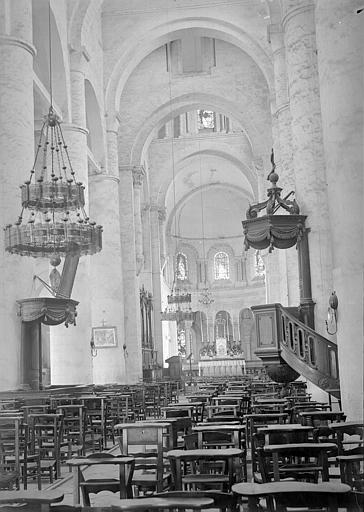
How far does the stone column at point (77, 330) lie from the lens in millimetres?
20906

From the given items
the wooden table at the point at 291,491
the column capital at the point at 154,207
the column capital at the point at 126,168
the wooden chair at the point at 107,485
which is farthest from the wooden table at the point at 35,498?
the column capital at the point at 154,207

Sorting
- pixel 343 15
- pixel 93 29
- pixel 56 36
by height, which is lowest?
pixel 343 15

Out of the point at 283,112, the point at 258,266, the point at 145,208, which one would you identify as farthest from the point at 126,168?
the point at 258,266

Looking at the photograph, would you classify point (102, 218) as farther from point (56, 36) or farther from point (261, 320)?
point (261, 320)

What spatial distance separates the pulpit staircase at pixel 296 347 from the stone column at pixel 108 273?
45.1 ft

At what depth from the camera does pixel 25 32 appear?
16.7m

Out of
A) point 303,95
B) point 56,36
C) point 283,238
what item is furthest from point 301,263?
point 56,36

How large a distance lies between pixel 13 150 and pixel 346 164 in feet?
28.5

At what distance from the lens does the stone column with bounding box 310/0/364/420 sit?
9.18 metres

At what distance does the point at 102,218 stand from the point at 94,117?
11.8ft

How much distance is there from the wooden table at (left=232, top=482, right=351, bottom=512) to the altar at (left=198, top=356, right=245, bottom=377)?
102ft

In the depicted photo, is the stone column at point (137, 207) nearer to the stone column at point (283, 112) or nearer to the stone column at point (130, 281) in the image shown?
the stone column at point (130, 281)

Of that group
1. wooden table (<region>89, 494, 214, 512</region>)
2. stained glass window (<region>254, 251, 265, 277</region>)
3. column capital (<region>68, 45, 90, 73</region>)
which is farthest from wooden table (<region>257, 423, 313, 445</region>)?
stained glass window (<region>254, 251, 265, 277</region>)

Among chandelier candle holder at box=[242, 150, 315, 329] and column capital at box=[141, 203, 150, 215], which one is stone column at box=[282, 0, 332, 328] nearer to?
chandelier candle holder at box=[242, 150, 315, 329]
